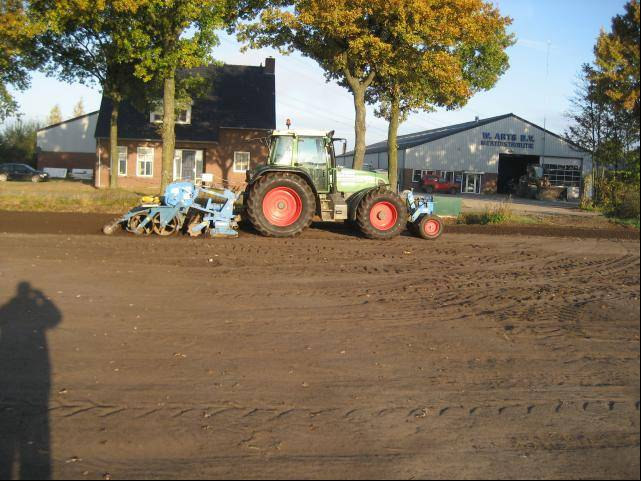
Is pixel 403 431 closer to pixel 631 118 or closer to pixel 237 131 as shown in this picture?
pixel 631 118

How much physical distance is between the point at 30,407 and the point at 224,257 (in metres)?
7.07

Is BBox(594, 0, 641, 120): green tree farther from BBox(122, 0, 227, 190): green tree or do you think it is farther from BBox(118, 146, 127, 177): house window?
BBox(118, 146, 127, 177): house window

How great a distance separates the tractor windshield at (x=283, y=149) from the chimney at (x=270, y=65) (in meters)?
32.4

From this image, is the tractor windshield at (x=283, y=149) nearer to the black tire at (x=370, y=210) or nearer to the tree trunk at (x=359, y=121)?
the black tire at (x=370, y=210)

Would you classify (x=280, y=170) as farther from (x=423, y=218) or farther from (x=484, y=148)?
(x=484, y=148)

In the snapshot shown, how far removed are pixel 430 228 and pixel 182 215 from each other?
6.10 m

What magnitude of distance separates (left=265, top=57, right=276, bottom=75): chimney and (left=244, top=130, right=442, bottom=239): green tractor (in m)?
32.4

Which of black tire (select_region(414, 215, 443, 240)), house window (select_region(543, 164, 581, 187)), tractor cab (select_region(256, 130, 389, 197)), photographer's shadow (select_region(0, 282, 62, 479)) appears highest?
house window (select_region(543, 164, 581, 187))

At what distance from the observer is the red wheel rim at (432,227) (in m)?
16.7

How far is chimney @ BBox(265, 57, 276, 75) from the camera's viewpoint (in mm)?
47625

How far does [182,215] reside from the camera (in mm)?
15758

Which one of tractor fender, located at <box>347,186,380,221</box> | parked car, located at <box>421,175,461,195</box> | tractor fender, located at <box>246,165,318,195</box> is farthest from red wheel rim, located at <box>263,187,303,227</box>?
parked car, located at <box>421,175,461,195</box>

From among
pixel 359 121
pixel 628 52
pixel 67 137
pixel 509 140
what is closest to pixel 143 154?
pixel 359 121

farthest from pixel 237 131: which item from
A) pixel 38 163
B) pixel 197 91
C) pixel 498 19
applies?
pixel 38 163
